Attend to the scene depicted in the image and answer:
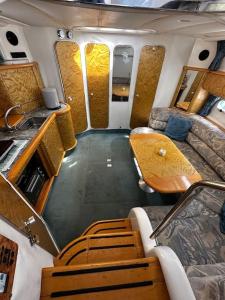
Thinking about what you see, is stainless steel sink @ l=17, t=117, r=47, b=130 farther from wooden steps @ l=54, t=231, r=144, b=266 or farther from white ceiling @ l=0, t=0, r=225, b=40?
wooden steps @ l=54, t=231, r=144, b=266

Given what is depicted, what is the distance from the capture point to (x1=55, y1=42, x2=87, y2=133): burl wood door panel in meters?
2.89

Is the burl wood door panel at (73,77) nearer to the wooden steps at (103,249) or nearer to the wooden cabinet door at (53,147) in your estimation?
the wooden cabinet door at (53,147)

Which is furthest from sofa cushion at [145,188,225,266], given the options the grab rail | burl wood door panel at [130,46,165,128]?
burl wood door panel at [130,46,165,128]

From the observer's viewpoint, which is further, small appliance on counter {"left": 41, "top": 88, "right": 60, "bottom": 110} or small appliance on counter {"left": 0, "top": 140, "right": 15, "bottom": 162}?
small appliance on counter {"left": 41, "top": 88, "right": 60, "bottom": 110}

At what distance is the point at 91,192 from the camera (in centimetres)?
258

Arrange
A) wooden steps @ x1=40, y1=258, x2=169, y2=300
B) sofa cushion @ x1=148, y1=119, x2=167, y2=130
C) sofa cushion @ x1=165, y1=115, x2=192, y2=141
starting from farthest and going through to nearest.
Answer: sofa cushion @ x1=148, y1=119, x2=167, y2=130 < sofa cushion @ x1=165, y1=115, x2=192, y2=141 < wooden steps @ x1=40, y1=258, x2=169, y2=300

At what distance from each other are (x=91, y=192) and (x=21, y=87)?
2.19m

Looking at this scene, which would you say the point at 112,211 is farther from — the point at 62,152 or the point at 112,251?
the point at 62,152

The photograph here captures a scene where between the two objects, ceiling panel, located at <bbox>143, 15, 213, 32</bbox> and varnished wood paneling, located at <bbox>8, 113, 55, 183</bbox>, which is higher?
ceiling panel, located at <bbox>143, 15, 213, 32</bbox>

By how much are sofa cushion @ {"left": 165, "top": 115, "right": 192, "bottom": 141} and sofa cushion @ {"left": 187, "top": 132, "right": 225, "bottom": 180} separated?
128mm

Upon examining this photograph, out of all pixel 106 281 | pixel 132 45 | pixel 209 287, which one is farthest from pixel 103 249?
pixel 132 45

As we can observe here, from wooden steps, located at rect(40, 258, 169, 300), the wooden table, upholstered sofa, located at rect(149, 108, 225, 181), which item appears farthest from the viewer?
upholstered sofa, located at rect(149, 108, 225, 181)

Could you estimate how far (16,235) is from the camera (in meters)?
0.90

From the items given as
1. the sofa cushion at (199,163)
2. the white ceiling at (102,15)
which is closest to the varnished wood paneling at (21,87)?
the white ceiling at (102,15)
